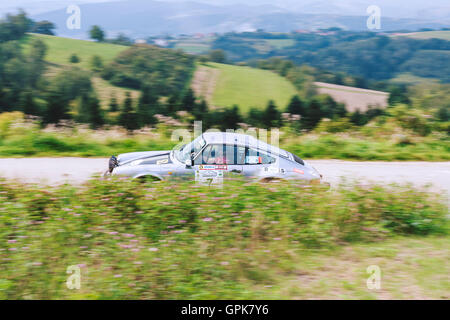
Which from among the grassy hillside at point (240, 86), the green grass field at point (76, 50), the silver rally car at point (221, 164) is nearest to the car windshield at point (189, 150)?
the silver rally car at point (221, 164)

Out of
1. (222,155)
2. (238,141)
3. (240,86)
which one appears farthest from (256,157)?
(240,86)

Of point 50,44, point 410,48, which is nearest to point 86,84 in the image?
point 50,44

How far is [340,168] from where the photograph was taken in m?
11.1

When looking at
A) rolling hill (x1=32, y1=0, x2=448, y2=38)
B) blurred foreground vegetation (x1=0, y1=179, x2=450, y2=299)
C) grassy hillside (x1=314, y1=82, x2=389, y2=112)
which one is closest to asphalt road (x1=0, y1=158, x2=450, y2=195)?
blurred foreground vegetation (x1=0, y1=179, x2=450, y2=299)

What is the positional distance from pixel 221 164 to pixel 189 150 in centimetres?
71

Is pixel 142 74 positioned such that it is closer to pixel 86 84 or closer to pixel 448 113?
pixel 86 84

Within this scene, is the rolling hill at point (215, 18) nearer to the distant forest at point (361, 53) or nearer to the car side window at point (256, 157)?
the distant forest at point (361, 53)

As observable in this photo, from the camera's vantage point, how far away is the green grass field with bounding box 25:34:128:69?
41.5 m

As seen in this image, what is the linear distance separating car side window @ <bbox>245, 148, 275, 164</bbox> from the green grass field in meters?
35.6

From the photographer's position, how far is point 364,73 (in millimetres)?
46188

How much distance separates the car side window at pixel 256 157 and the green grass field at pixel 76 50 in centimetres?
3562

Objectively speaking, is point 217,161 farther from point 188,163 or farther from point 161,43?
point 161,43

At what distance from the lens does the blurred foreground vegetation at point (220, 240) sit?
4660 millimetres
